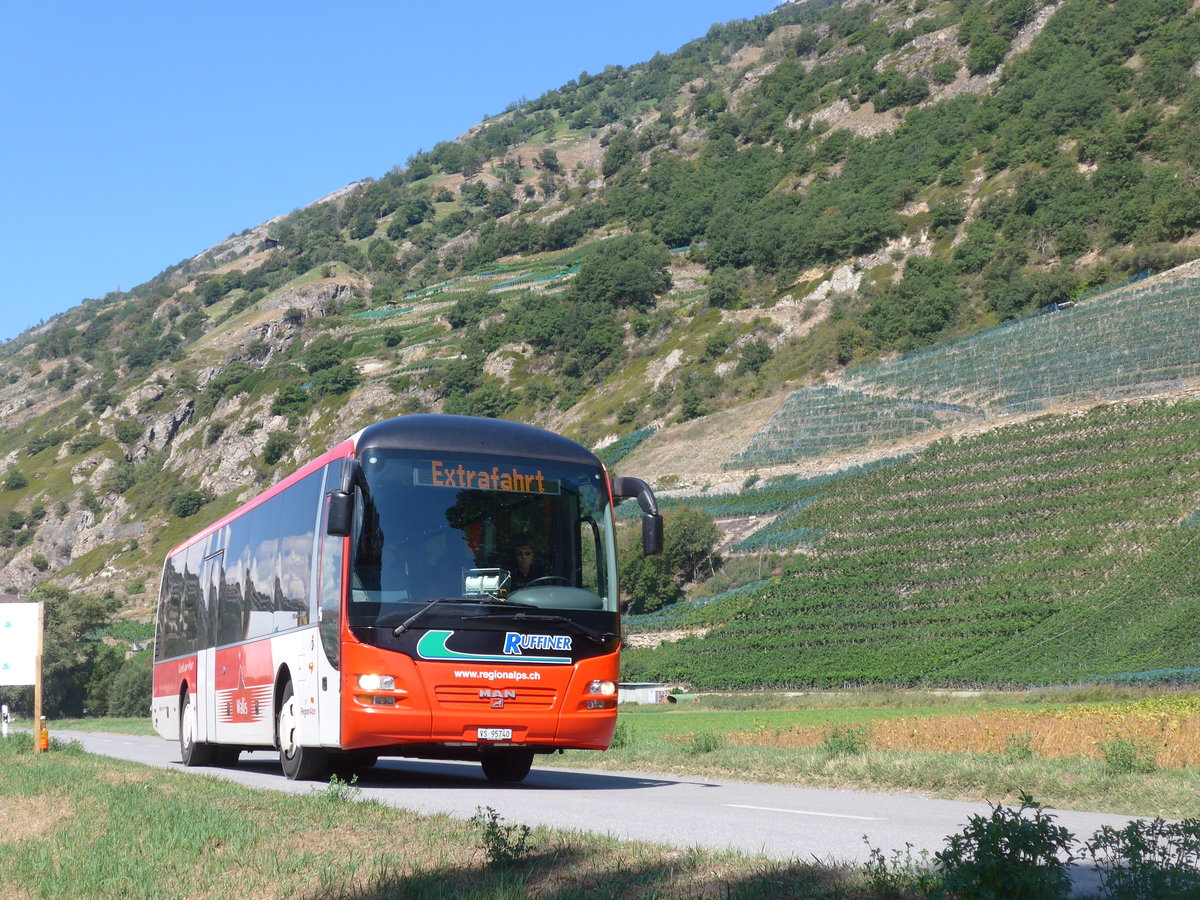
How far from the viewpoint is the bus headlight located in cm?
1284

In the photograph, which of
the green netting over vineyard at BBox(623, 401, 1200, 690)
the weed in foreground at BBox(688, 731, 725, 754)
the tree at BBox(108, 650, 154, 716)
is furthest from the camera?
the tree at BBox(108, 650, 154, 716)

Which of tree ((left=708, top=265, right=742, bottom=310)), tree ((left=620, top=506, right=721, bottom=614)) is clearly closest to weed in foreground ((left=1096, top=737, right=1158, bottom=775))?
tree ((left=620, top=506, right=721, bottom=614))

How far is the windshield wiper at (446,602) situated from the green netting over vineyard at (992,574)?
33.5 metres

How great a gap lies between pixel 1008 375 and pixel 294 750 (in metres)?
66.1

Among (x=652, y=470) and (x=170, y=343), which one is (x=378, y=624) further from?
(x=170, y=343)

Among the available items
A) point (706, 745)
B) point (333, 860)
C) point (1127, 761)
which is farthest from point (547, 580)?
point (706, 745)

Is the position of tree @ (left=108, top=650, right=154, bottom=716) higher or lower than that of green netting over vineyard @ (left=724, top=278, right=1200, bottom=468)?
Answer: lower

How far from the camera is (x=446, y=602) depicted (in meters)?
13.0

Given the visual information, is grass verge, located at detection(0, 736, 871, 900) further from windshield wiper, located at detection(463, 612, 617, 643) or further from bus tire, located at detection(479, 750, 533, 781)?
bus tire, located at detection(479, 750, 533, 781)

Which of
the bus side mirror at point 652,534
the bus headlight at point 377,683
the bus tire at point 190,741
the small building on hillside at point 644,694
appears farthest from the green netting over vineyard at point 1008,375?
the bus headlight at point 377,683

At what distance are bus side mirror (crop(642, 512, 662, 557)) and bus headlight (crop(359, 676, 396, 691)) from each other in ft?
9.82

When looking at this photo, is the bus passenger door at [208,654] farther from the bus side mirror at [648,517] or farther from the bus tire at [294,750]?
the bus side mirror at [648,517]

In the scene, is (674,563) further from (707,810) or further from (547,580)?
(707,810)

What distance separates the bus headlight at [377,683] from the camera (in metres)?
12.8
